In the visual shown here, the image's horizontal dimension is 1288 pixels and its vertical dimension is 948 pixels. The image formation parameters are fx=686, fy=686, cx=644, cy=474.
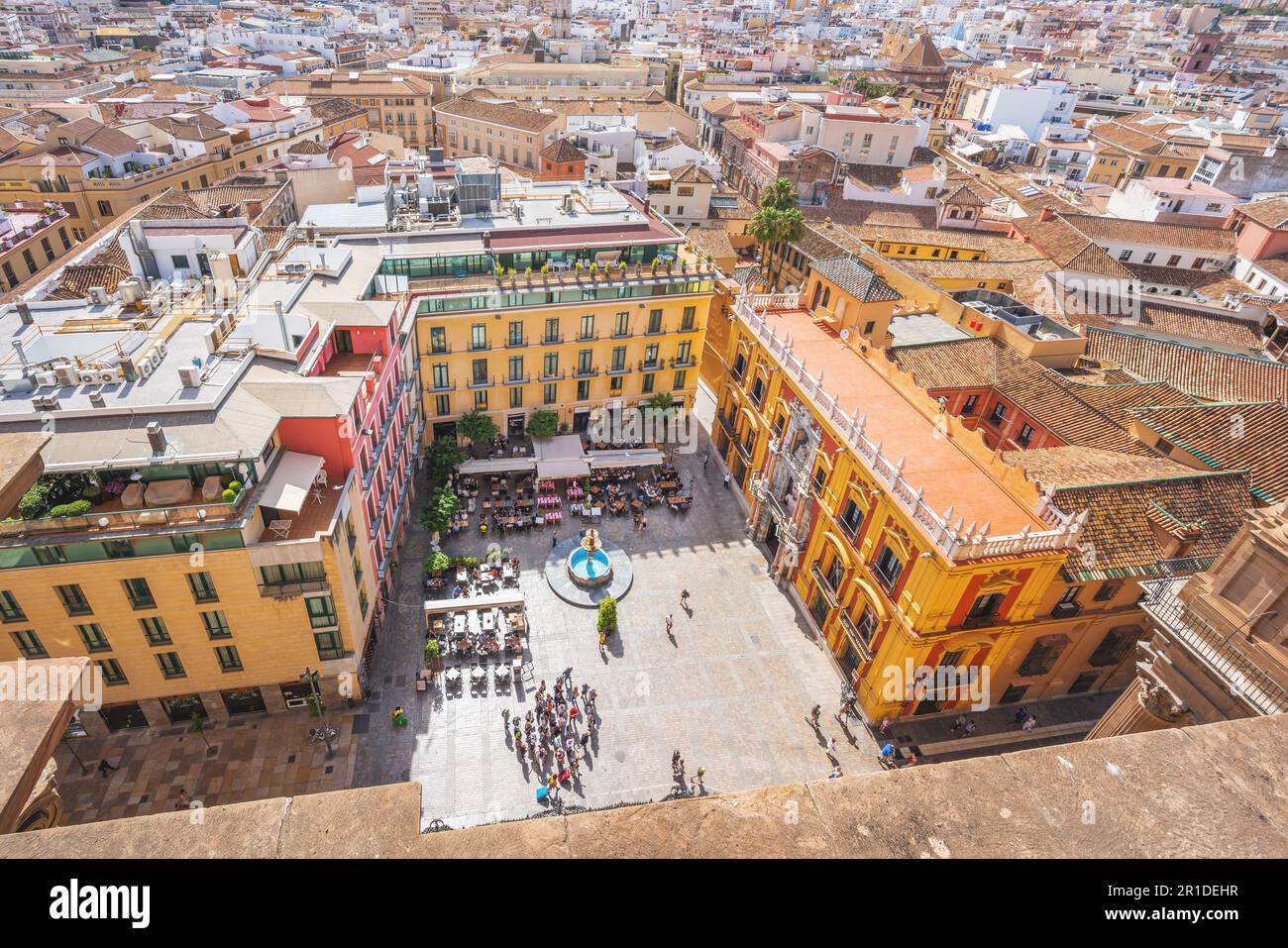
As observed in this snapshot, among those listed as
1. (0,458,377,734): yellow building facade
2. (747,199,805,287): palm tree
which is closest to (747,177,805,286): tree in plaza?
(747,199,805,287): palm tree

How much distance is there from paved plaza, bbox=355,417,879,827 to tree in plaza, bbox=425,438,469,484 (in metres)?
3.77

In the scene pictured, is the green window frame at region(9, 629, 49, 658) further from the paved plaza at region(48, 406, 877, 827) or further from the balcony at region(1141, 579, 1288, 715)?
the balcony at region(1141, 579, 1288, 715)

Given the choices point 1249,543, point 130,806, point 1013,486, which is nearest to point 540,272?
point 1013,486

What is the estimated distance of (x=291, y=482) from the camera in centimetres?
2911

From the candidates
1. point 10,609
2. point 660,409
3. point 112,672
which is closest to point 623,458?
point 660,409

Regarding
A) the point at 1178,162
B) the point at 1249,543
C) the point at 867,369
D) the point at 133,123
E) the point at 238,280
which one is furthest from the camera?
the point at 1178,162

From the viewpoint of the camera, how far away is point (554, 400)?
50.6m

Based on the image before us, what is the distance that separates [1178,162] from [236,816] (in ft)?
419

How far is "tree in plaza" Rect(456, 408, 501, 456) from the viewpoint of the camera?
47438 mm

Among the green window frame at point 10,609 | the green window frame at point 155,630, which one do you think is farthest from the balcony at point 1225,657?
the green window frame at point 10,609

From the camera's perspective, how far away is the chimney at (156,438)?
26.3 metres

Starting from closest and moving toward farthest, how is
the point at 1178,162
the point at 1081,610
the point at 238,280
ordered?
the point at 1081,610
the point at 238,280
the point at 1178,162
